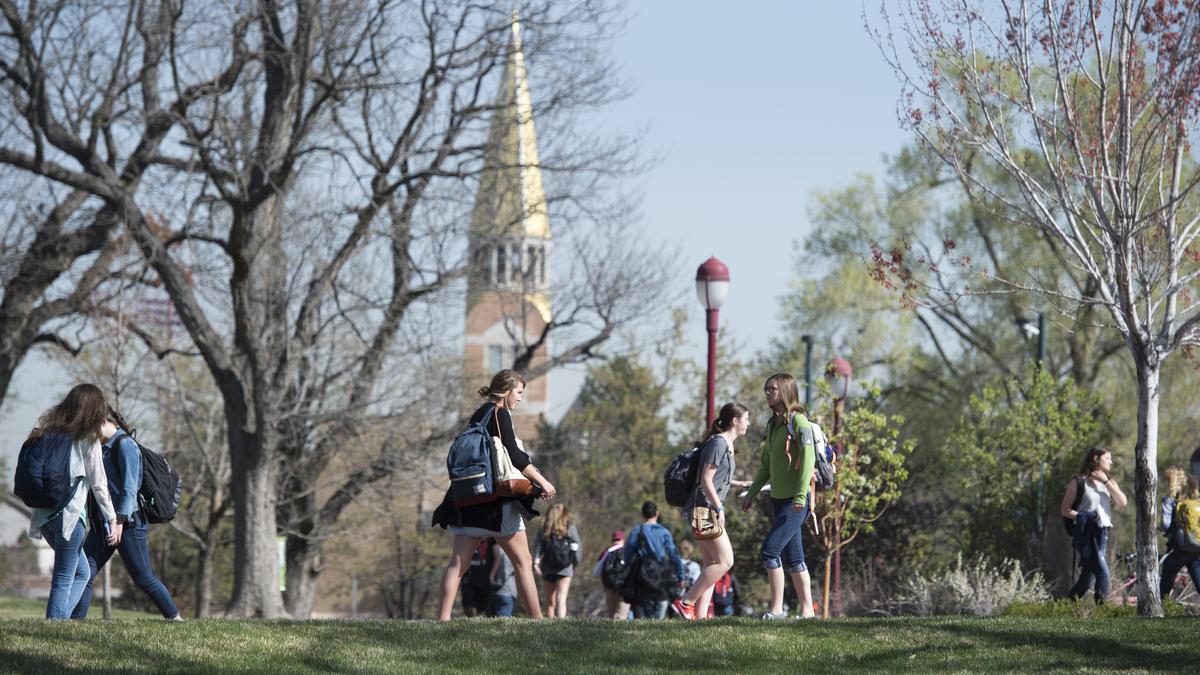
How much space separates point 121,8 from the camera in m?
21.1

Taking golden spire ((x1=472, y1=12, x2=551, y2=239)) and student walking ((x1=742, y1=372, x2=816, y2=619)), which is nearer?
student walking ((x1=742, y1=372, x2=816, y2=619))

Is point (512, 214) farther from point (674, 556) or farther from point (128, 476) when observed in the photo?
point (128, 476)

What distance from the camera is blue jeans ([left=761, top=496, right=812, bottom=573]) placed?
10648mm

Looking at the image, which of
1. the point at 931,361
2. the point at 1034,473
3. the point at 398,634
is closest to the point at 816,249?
the point at 931,361

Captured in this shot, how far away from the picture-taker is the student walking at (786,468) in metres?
10.5

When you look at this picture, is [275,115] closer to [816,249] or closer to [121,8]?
[121,8]

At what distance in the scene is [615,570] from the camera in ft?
53.4

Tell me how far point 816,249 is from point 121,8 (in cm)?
2774

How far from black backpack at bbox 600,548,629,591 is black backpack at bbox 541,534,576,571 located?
1.29 feet

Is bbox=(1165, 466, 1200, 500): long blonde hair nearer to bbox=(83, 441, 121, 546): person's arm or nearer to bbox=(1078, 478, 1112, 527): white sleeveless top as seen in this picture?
bbox=(1078, 478, 1112, 527): white sleeveless top

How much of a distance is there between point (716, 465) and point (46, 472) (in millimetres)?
4379

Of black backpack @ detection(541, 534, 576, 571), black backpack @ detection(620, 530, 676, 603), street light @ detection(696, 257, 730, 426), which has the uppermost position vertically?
street light @ detection(696, 257, 730, 426)

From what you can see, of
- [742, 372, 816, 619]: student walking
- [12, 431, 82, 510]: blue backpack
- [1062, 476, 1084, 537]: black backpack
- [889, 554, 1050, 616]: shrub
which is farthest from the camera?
[889, 554, 1050, 616]: shrub

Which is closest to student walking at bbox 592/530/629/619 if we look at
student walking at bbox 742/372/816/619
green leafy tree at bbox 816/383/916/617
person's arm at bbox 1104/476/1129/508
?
green leafy tree at bbox 816/383/916/617
